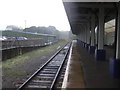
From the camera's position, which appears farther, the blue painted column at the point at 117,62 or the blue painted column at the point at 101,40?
the blue painted column at the point at 101,40

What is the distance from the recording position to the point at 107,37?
143 ft

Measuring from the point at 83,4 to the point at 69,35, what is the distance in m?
110

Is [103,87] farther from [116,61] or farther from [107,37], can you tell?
[107,37]

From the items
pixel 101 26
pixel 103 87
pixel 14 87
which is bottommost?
pixel 14 87

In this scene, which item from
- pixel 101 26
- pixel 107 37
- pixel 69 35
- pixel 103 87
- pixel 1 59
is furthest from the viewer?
pixel 69 35

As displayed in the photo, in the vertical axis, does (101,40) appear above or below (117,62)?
above

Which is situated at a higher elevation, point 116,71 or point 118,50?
point 118,50

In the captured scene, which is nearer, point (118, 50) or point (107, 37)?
point (118, 50)

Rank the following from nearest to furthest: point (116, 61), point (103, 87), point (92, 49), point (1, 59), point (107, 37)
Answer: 1. point (103, 87)
2. point (116, 61)
3. point (1, 59)
4. point (92, 49)
5. point (107, 37)

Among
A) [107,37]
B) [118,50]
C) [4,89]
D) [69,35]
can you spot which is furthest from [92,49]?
[69,35]

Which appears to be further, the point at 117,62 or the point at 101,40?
the point at 101,40

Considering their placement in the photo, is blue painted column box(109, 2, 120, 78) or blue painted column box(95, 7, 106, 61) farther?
blue painted column box(95, 7, 106, 61)

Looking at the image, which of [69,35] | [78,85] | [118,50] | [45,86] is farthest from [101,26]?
[69,35]

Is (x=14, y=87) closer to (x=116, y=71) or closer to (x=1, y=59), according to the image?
(x=116, y=71)
